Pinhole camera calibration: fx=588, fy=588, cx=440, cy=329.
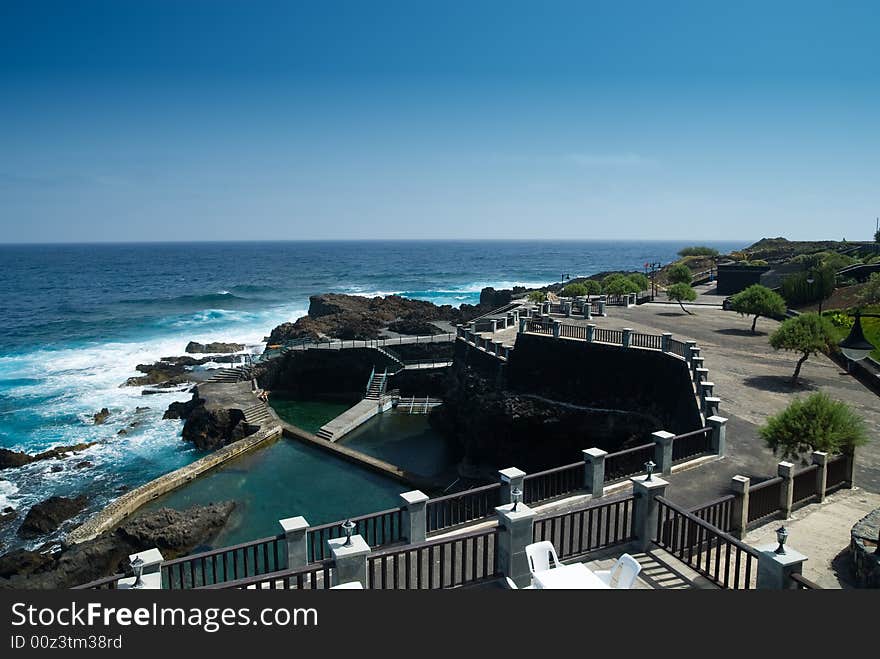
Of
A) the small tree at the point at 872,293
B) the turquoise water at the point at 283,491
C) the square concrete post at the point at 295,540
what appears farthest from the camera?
the small tree at the point at 872,293

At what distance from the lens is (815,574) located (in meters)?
9.56

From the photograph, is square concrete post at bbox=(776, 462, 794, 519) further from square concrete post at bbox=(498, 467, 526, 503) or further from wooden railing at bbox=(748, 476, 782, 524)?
square concrete post at bbox=(498, 467, 526, 503)

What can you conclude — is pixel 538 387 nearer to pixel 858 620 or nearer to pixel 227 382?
pixel 858 620

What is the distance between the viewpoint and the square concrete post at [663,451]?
13383mm

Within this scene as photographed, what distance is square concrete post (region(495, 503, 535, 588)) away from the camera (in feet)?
27.1

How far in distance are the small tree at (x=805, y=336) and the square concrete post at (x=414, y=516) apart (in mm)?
17724

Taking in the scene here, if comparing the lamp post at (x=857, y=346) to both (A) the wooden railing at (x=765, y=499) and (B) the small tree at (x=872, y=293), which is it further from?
(B) the small tree at (x=872, y=293)

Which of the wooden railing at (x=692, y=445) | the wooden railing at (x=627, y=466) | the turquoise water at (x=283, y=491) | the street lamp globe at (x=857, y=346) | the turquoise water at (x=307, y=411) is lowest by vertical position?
the turquoise water at (x=307, y=411)

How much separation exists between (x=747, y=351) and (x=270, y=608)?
26.9m

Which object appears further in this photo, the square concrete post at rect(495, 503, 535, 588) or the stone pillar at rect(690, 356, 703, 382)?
the stone pillar at rect(690, 356, 703, 382)

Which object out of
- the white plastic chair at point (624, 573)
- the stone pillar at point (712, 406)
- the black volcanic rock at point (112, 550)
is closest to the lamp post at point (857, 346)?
the stone pillar at point (712, 406)

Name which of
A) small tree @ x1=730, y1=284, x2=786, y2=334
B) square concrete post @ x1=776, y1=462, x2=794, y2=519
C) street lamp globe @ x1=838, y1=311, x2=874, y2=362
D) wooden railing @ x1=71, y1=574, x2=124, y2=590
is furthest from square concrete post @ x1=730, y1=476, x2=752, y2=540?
small tree @ x1=730, y1=284, x2=786, y2=334

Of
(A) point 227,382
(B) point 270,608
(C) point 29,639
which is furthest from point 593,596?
(A) point 227,382

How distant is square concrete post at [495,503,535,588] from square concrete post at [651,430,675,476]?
6.19m
